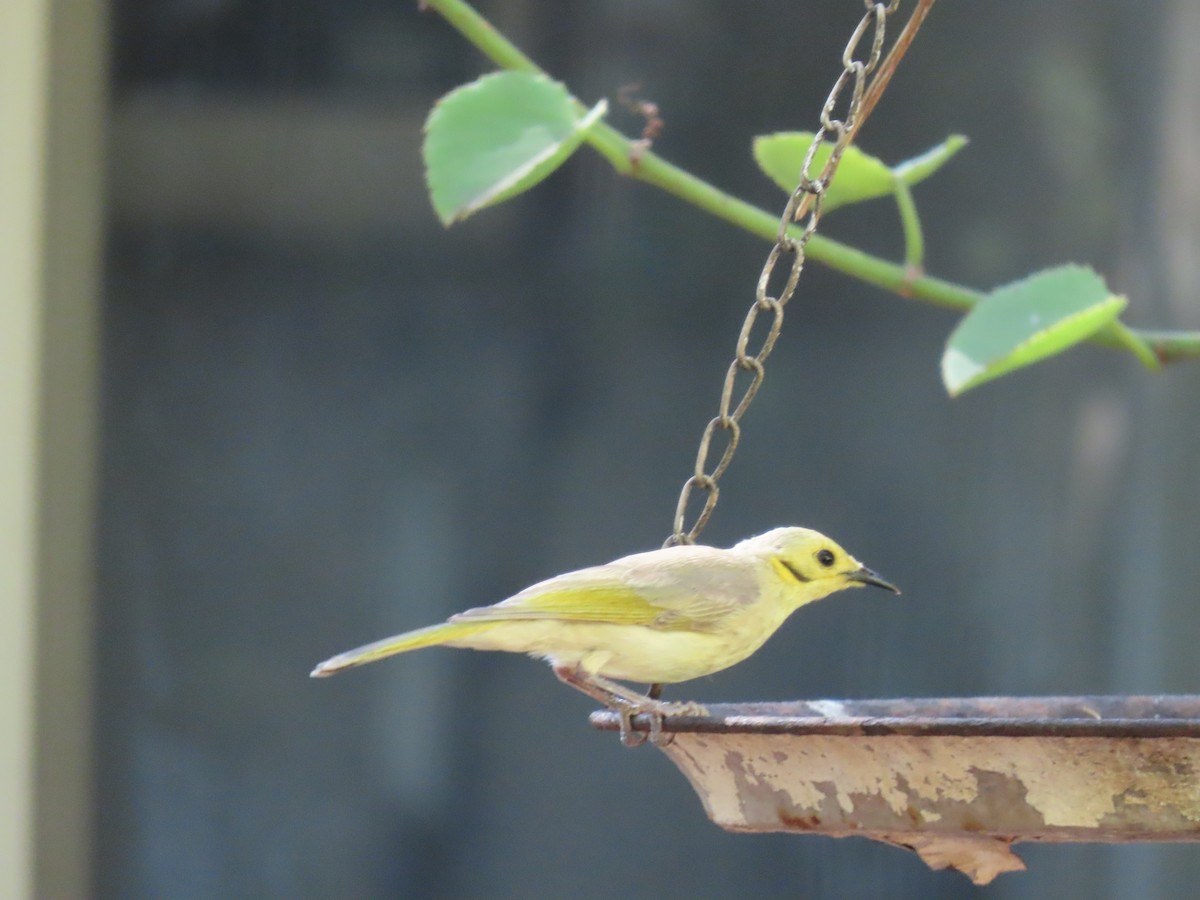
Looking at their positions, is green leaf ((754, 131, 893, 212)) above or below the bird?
above

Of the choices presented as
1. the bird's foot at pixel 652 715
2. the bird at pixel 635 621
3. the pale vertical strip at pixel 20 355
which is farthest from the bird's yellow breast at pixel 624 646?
the pale vertical strip at pixel 20 355

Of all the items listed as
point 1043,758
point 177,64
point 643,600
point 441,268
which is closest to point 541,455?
point 441,268

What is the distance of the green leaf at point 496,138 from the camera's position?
2.22 metres

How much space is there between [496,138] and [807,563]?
986mm

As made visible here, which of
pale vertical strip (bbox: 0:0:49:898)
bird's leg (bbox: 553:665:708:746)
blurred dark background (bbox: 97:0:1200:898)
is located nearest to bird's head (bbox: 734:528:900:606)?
bird's leg (bbox: 553:665:708:746)

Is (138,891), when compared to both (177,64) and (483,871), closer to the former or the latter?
(483,871)

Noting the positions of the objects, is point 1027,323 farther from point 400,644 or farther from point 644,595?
point 400,644

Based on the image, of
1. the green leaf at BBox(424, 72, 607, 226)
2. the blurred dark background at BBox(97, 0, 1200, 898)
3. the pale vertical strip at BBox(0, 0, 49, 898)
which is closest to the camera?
the green leaf at BBox(424, 72, 607, 226)

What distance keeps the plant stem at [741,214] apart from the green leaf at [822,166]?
0.29 ft

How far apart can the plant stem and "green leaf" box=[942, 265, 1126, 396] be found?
327mm

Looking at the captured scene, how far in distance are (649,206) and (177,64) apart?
153cm

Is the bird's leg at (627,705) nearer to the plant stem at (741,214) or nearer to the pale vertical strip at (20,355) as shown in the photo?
the plant stem at (741,214)

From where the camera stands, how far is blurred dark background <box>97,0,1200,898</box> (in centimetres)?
448

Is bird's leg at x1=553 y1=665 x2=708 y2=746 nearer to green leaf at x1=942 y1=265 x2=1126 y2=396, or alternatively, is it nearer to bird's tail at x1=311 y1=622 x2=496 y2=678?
bird's tail at x1=311 y1=622 x2=496 y2=678
